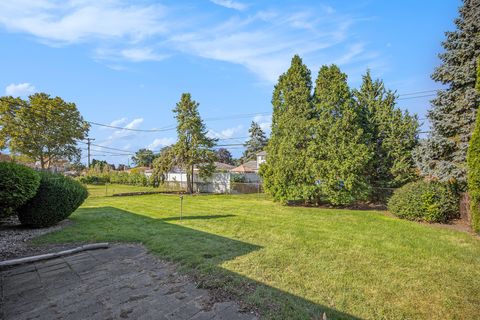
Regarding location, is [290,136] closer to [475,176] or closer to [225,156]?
[475,176]

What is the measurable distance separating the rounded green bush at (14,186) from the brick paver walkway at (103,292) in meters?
2.64

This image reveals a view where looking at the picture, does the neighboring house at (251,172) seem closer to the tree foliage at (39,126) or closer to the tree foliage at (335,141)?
the tree foliage at (335,141)

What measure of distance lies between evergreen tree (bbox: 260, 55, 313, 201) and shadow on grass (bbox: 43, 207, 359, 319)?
14.6 feet

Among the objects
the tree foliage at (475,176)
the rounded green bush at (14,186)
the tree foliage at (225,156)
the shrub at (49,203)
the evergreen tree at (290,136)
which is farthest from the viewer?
the tree foliage at (225,156)

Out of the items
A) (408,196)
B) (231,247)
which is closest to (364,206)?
(408,196)

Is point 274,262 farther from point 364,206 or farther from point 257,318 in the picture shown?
point 364,206

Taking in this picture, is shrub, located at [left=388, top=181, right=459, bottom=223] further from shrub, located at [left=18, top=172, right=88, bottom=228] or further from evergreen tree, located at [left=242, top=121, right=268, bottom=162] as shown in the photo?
evergreen tree, located at [left=242, top=121, right=268, bottom=162]

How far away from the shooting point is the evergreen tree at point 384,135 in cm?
1113

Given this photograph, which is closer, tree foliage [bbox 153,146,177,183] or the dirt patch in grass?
the dirt patch in grass

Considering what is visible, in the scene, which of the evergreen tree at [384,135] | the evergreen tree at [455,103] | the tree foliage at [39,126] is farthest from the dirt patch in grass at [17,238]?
the tree foliage at [39,126]

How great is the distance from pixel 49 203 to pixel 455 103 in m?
13.4

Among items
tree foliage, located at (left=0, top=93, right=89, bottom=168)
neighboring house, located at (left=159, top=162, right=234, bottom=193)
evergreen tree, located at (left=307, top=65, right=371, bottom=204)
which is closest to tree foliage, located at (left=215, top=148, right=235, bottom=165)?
neighboring house, located at (left=159, top=162, right=234, bottom=193)

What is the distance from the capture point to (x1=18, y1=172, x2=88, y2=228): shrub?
6.91m

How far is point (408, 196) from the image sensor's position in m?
8.83
